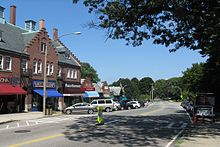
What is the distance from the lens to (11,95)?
38500 mm

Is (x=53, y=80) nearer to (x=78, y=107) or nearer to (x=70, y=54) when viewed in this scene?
(x=78, y=107)

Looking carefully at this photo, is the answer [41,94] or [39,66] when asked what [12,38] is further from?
[41,94]

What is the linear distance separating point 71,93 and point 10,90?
17.0 metres

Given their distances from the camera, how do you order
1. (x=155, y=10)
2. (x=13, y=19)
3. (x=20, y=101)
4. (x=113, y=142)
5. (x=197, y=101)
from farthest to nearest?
(x=13, y=19), (x=20, y=101), (x=197, y=101), (x=155, y=10), (x=113, y=142)

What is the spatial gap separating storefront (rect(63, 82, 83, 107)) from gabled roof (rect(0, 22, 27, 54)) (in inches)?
414

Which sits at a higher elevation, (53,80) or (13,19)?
(13,19)

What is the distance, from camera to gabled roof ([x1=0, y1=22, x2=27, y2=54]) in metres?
38.9

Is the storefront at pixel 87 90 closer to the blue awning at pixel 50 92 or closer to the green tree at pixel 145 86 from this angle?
the blue awning at pixel 50 92

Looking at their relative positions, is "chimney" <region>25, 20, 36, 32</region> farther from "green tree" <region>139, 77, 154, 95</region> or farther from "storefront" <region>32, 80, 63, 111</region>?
"green tree" <region>139, 77, 154, 95</region>

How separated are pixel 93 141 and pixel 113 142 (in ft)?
2.95

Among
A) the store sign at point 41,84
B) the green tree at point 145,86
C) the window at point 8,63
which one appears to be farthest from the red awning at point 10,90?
the green tree at point 145,86

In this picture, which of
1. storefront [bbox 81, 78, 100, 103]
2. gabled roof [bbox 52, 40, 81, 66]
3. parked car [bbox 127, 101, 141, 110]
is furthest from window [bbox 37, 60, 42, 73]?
parked car [bbox 127, 101, 141, 110]

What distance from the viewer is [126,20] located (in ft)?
60.0

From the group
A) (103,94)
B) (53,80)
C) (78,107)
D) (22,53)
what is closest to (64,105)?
(53,80)
